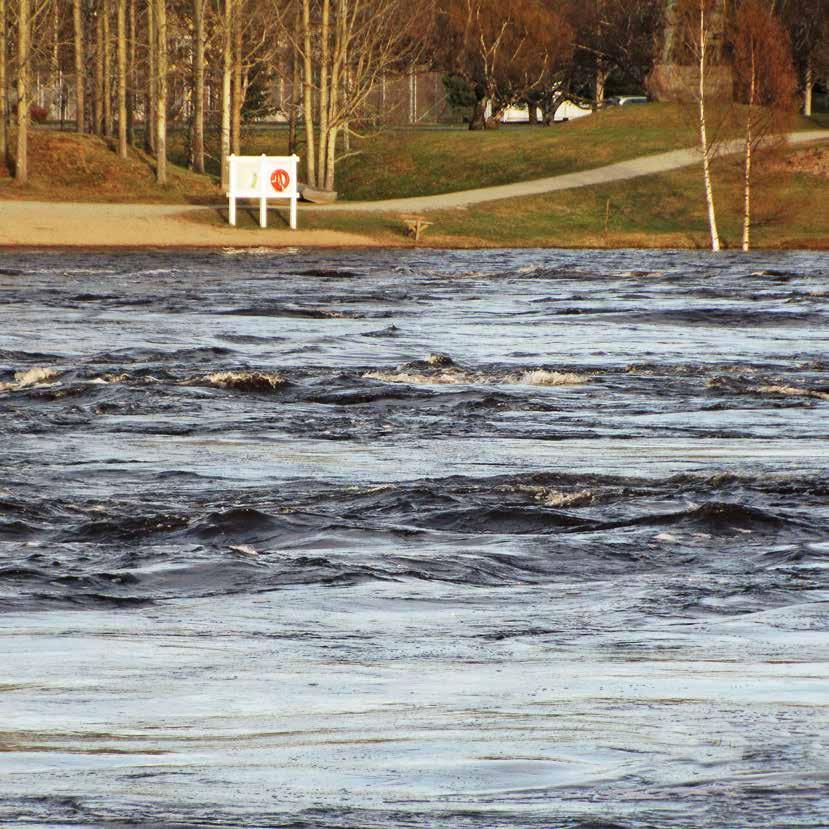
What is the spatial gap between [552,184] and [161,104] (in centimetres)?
1180

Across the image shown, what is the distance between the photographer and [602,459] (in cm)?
1124

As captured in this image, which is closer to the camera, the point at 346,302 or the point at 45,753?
the point at 45,753

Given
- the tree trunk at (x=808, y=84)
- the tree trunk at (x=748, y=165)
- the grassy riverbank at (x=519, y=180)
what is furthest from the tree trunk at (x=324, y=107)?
the tree trunk at (x=808, y=84)

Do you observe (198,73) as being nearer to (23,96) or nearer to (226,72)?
(226,72)

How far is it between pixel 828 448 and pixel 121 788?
831 centimetres

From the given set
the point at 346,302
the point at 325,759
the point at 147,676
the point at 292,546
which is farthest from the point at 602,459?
the point at 346,302

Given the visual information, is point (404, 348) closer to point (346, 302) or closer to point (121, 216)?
point (346, 302)

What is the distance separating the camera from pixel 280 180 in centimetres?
4494

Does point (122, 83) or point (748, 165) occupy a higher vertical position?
point (122, 83)

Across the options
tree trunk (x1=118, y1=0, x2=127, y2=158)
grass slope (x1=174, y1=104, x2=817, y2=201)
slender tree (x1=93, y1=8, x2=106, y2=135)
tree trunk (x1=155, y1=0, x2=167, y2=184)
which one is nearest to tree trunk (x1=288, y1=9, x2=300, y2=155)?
grass slope (x1=174, y1=104, x2=817, y2=201)

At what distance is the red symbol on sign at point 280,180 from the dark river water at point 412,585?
25610mm

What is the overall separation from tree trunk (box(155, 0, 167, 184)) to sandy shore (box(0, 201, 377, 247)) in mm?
5598

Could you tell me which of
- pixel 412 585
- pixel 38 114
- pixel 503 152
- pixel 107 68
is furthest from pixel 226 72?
pixel 412 585

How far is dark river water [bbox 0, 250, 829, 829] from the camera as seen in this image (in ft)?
13.9
